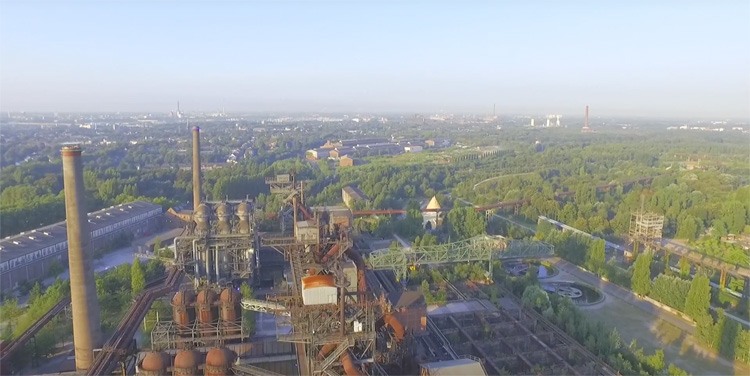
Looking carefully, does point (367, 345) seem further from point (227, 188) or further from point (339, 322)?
point (227, 188)

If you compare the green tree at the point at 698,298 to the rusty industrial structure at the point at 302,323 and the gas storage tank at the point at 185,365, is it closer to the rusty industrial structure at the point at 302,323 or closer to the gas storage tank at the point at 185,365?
the rusty industrial structure at the point at 302,323

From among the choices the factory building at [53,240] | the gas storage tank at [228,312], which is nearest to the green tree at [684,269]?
the gas storage tank at [228,312]

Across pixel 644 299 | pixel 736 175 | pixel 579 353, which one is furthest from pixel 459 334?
pixel 736 175

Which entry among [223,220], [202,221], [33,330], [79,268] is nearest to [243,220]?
[223,220]

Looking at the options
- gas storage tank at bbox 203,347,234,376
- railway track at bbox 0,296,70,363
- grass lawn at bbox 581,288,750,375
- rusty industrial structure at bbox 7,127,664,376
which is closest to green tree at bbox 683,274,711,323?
grass lawn at bbox 581,288,750,375

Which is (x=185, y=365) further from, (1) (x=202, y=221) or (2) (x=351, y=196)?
(2) (x=351, y=196)

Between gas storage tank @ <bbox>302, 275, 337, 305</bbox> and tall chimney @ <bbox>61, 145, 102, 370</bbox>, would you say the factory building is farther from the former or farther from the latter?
gas storage tank @ <bbox>302, 275, 337, 305</bbox>

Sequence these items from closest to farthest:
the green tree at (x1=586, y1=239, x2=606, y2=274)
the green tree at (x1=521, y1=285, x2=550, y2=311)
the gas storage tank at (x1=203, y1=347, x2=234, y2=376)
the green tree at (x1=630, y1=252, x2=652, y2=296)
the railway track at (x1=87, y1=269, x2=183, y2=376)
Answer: the gas storage tank at (x1=203, y1=347, x2=234, y2=376) → the railway track at (x1=87, y1=269, x2=183, y2=376) → the green tree at (x1=521, y1=285, x2=550, y2=311) → the green tree at (x1=630, y1=252, x2=652, y2=296) → the green tree at (x1=586, y1=239, x2=606, y2=274)

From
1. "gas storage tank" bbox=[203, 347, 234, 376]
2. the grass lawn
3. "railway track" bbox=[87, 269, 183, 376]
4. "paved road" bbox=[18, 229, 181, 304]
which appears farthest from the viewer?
"paved road" bbox=[18, 229, 181, 304]

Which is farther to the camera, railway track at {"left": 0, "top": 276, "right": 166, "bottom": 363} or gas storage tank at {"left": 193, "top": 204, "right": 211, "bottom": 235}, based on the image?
gas storage tank at {"left": 193, "top": 204, "right": 211, "bottom": 235}
